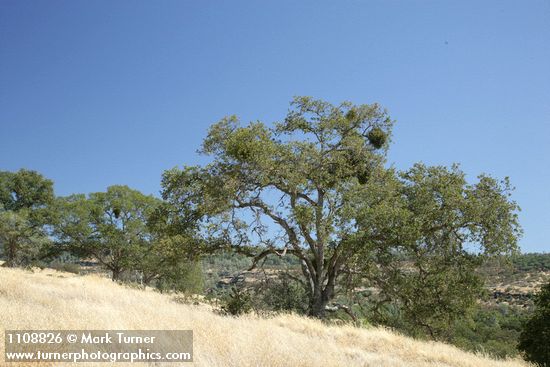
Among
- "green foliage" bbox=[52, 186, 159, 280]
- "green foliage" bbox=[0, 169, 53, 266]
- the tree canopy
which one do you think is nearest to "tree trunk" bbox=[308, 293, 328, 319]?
the tree canopy

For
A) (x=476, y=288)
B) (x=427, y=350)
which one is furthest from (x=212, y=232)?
(x=476, y=288)

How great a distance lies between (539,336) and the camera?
10750mm

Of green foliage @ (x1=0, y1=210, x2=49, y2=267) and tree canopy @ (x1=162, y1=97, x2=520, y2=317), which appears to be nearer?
tree canopy @ (x1=162, y1=97, x2=520, y2=317)

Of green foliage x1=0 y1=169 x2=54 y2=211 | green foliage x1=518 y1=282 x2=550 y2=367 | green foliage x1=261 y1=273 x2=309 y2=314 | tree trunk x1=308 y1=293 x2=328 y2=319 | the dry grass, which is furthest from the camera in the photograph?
green foliage x1=0 y1=169 x2=54 y2=211

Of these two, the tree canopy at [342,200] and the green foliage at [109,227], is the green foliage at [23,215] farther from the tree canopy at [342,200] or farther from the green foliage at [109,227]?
the tree canopy at [342,200]

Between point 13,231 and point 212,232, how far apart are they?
2633cm

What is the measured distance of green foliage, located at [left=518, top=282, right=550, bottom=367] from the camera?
10.4 m

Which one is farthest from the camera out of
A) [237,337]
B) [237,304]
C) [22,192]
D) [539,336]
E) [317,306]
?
[22,192]

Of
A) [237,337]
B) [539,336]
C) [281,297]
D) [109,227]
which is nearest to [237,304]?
[281,297]

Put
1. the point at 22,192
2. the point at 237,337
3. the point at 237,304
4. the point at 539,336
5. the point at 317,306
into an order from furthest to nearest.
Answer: the point at 22,192 → the point at 317,306 → the point at 237,304 → the point at 539,336 → the point at 237,337

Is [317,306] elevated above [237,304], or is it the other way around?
[237,304]

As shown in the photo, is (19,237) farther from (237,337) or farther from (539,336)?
(539,336)

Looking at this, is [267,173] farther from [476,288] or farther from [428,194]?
[476,288]

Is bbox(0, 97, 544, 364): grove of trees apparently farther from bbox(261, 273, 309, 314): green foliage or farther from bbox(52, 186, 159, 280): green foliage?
bbox(52, 186, 159, 280): green foliage
